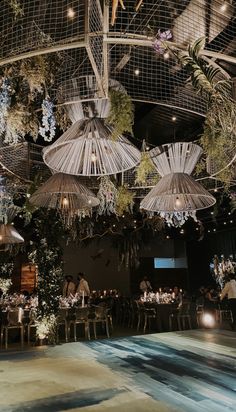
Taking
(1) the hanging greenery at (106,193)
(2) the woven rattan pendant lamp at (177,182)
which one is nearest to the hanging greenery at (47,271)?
(1) the hanging greenery at (106,193)

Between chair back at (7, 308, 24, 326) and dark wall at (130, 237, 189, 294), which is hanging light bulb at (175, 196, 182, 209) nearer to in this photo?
chair back at (7, 308, 24, 326)

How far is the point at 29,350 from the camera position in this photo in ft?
12.6

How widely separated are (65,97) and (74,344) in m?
2.63

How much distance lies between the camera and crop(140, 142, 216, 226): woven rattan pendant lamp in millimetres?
4223

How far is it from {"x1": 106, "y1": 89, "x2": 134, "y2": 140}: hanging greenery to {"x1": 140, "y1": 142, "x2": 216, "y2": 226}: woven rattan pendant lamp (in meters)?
1.13

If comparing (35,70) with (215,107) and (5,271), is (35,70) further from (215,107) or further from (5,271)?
(5,271)

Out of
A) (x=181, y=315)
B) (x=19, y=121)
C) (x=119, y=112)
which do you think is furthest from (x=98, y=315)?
(x=119, y=112)

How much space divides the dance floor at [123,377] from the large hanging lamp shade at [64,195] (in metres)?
1.78

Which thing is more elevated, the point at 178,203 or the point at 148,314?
the point at 178,203

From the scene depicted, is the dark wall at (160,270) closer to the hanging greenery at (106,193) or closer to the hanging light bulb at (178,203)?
the hanging greenery at (106,193)

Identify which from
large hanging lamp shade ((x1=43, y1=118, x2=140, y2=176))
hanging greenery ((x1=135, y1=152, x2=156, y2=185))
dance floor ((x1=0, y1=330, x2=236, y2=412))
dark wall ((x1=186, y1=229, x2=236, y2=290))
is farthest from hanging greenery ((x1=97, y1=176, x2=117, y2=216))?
dark wall ((x1=186, y1=229, x2=236, y2=290))

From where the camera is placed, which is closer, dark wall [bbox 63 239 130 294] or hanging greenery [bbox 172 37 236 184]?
hanging greenery [bbox 172 37 236 184]

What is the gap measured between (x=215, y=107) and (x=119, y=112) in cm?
89

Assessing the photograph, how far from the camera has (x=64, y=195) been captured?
17.6 feet
